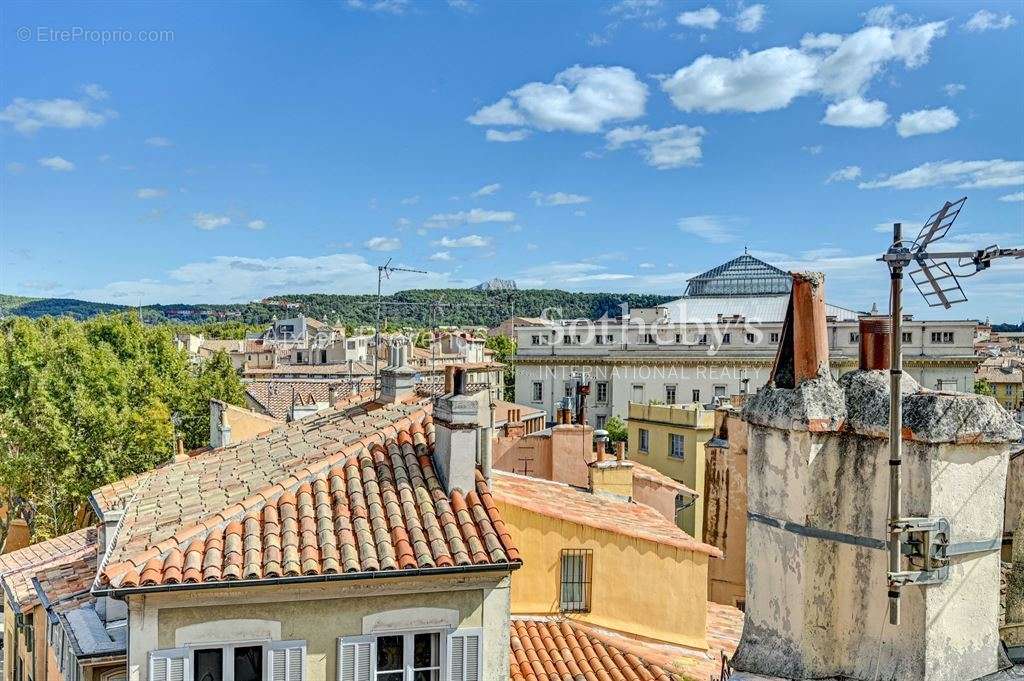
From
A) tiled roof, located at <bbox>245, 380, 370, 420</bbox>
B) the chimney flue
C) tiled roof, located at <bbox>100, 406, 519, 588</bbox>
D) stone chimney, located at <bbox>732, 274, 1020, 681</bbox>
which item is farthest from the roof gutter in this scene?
tiled roof, located at <bbox>245, 380, 370, 420</bbox>

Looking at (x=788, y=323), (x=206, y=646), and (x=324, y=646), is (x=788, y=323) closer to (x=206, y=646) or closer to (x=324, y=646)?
(x=324, y=646)

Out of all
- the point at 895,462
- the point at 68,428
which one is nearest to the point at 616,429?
the point at 68,428

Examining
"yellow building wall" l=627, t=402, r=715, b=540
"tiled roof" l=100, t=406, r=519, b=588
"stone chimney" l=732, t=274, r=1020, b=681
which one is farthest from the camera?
"yellow building wall" l=627, t=402, r=715, b=540

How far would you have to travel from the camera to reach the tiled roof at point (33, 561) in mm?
13492

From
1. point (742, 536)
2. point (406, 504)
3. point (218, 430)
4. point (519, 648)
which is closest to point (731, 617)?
point (742, 536)

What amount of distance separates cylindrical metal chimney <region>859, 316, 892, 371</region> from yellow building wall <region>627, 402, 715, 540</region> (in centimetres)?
2508

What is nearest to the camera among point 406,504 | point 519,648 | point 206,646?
point 206,646

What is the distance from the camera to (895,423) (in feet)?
15.3

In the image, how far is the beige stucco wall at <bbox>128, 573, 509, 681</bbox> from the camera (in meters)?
7.62

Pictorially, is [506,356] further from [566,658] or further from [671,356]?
[566,658]

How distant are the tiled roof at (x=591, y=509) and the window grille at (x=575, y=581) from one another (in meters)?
0.48

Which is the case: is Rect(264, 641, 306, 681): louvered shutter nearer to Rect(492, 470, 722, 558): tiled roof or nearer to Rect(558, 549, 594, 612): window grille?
Rect(492, 470, 722, 558): tiled roof

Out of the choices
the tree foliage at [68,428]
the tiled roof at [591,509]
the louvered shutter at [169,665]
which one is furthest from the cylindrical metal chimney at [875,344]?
the tree foliage at [68,428]

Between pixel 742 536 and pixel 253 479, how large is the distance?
8.59m
